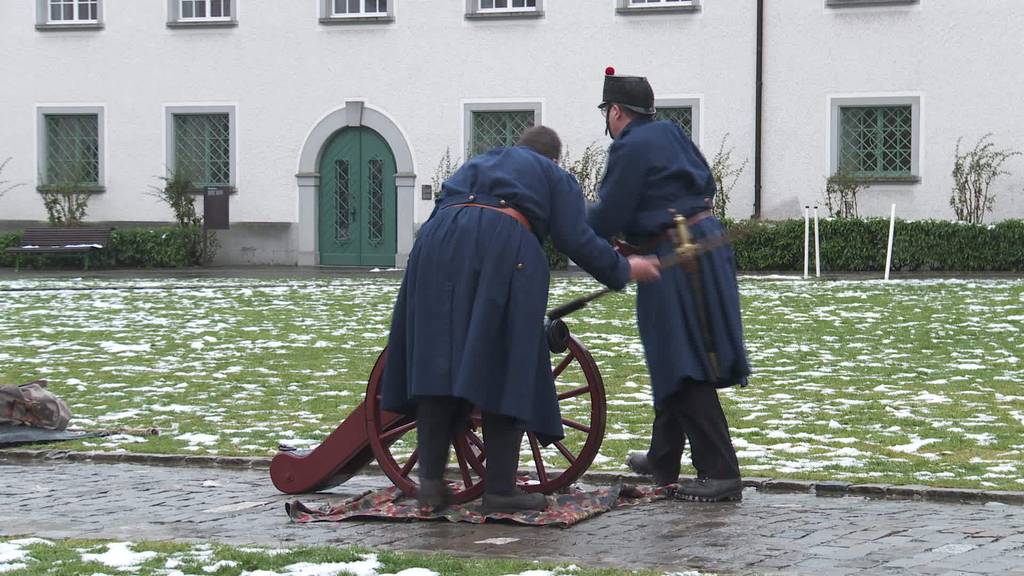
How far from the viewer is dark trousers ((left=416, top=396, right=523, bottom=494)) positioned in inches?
253

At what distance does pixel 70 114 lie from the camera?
2858 cm

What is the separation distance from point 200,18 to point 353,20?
2847mm

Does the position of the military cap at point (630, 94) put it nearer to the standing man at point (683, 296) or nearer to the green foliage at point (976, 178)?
the standing man at point (683, 296)

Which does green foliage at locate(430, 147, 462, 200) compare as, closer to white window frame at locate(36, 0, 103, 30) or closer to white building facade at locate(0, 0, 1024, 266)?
white building facade at locate(0, 0, 1024, 266)

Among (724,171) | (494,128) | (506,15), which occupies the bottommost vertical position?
(724,171)

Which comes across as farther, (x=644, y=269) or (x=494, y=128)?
(x=494, y=128)

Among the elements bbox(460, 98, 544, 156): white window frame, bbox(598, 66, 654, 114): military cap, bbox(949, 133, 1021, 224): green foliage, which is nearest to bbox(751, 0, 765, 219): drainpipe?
bbox(949, 133, 1021, 224): green foliage

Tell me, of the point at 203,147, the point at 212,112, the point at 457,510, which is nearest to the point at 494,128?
the point at 212,112

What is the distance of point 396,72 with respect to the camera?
2705 centimetres

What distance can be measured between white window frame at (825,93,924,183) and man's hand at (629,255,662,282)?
18744 mm

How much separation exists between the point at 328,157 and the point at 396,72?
1849 mm

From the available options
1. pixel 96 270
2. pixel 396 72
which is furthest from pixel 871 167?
pixel 96 270

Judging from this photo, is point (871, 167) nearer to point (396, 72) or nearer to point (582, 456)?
point (396, 72)

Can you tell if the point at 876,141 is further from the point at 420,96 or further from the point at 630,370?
the point at 630,370
